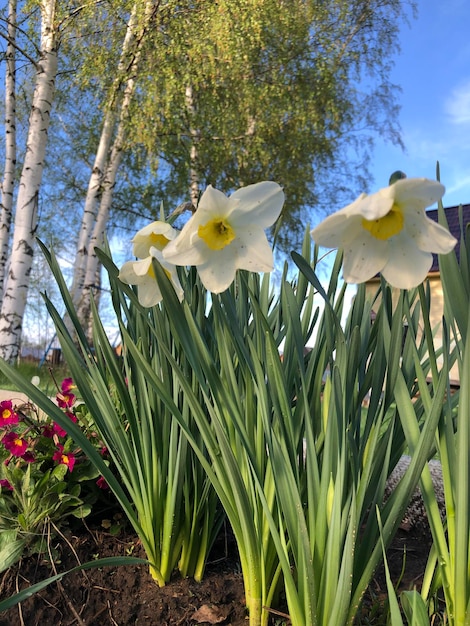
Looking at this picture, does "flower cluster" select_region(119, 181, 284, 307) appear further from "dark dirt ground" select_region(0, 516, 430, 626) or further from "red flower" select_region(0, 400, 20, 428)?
"red flower" select_region(0, 400, 20, 428)

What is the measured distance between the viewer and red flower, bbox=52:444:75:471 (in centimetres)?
115

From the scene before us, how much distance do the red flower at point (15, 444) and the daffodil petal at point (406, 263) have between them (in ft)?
3.16

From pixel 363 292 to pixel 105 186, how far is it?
6.88 meters

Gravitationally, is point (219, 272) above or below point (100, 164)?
below

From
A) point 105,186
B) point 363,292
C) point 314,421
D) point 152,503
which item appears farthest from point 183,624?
point 105,186

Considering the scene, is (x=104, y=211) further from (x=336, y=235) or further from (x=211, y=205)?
(x=336, y=235)

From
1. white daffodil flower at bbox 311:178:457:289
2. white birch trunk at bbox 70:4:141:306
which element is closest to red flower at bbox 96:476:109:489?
white daffodil flower at bbox 311:178:457:289

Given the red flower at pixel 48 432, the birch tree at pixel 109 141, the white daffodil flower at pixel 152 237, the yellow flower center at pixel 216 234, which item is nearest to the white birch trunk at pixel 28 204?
the birch tree at pixel 109 141

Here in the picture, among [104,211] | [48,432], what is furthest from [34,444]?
[104,211]

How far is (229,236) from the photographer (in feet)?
2.19

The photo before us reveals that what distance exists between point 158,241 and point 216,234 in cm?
13

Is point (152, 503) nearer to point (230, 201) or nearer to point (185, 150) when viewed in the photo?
point (230, 201)

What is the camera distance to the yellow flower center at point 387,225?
1.89ft

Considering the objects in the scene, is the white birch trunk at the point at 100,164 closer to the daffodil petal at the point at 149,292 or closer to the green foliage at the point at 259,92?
the green foliage at the point at 259,92
